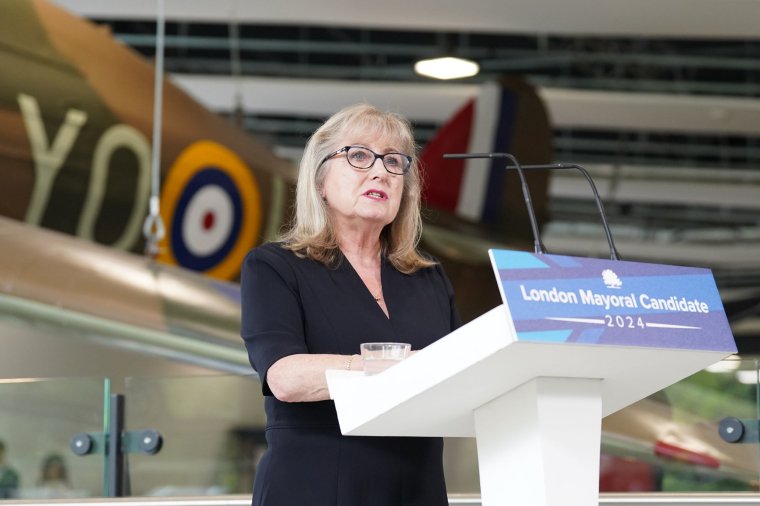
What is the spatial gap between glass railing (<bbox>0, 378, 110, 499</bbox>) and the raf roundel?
294 cm

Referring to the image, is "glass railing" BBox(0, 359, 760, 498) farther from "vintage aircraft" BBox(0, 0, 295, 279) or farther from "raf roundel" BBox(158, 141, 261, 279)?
"raf roundel" BBox(158, 141, 261, 279)

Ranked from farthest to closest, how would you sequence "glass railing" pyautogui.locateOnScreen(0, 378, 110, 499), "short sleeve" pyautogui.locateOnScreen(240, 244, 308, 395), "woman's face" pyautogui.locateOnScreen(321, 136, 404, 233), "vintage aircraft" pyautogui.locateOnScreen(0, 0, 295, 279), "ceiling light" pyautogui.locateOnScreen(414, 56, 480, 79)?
"ceiling light" pyautogui.locateOnScreen(414, 56, 480, 79) < "vintage aircraft" pyautogui.locateOnScreen(0, 0, 295, 279) < "glass railing" pyautogui.locateOnScreen(0, 378, 110, 499) < "woman's face" pyautogui.locateOnScreen(321, 136, 404, 233) < "short sleeve" pyautogui.locateOnScreen(240, 244, 308, 395)

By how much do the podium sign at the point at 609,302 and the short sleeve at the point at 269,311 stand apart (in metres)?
0.47

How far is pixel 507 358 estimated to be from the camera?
1.21 metres

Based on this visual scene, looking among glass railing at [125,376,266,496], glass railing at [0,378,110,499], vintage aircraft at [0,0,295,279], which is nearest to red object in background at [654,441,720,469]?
glass railing at [125,376,266,496]

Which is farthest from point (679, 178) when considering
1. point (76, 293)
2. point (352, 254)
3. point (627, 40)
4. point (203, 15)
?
point (352, 254)

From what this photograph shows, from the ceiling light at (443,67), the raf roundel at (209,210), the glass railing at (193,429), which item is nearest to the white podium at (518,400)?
the glass railing at (193,429)

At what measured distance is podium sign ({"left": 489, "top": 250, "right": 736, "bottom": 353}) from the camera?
1161mm

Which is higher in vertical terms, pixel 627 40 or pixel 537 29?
pixel 627 40

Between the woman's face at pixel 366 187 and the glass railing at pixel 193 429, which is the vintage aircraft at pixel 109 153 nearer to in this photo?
the glass railing at pixel 193 429

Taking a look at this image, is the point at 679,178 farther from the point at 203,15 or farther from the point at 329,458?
the point at 329,458

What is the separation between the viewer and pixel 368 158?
168cm

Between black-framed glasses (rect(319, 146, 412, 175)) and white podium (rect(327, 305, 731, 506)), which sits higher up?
black-framed glasses (rect(319, 146, 412, 175))

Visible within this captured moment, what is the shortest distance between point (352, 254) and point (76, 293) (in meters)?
3.28
